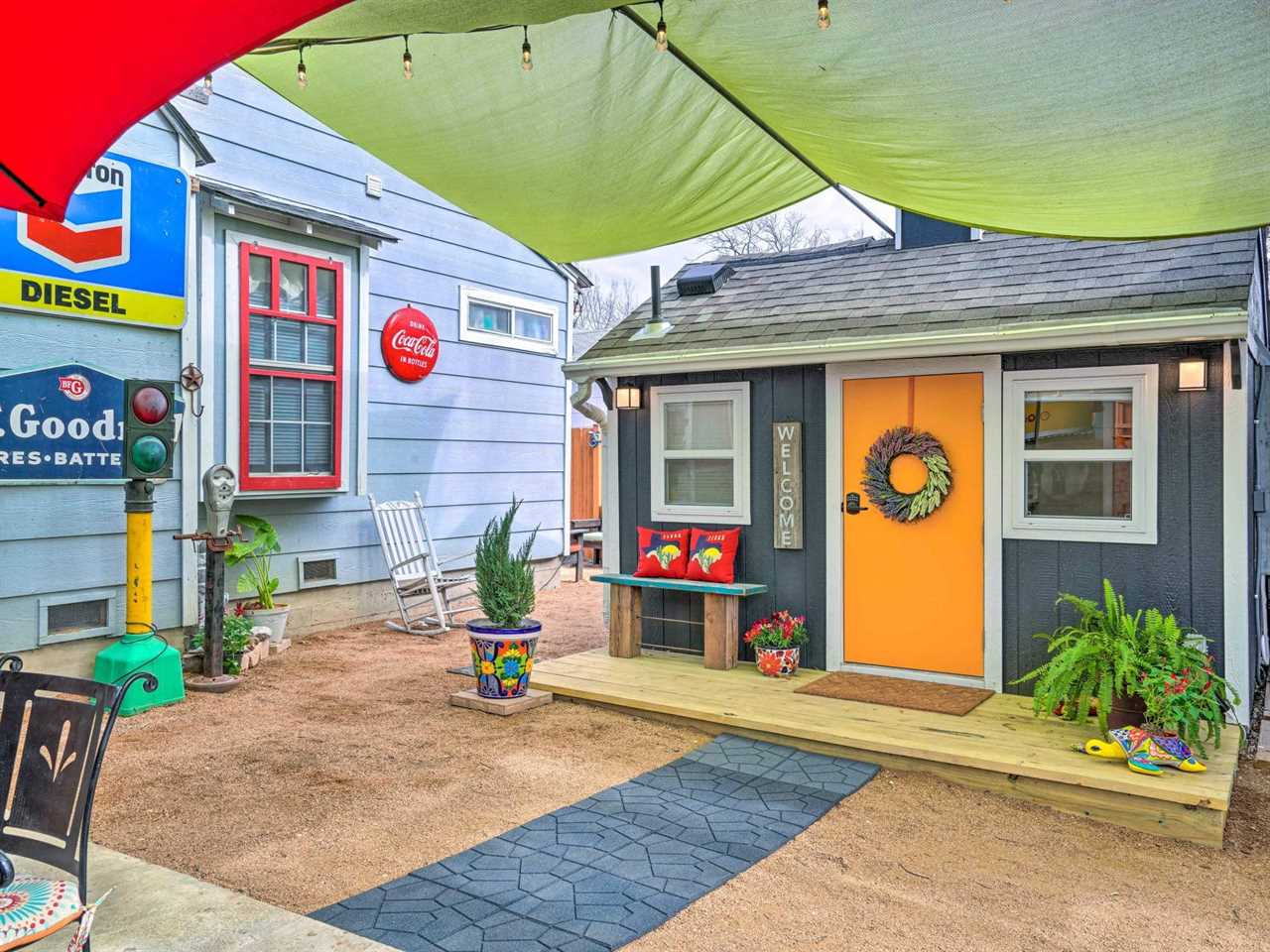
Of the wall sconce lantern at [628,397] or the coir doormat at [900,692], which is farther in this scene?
the wall sconce lantern at [628,397]

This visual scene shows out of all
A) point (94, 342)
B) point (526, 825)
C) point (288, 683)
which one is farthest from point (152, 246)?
point (526, 825)

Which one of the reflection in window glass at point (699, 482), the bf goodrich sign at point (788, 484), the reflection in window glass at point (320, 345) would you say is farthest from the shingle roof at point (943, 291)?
the reflection in window glass at point (320, 345)

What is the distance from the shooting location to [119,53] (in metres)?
1.62

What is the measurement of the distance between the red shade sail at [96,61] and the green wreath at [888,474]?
4145 millimetres

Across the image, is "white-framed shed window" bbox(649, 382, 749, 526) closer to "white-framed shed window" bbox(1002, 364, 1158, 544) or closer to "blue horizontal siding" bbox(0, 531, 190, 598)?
"white-framed shed window" bbox(1002, 364, 1158, 544)

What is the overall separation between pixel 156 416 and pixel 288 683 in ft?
5.79

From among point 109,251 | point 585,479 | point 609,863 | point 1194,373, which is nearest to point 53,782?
point 609,863

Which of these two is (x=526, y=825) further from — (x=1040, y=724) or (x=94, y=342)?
(x=94, y=342)

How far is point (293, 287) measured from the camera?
22.0 ft

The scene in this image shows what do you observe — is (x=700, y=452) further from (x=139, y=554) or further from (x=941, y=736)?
(x=139, y=554)

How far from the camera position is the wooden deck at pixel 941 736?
11.6 ft

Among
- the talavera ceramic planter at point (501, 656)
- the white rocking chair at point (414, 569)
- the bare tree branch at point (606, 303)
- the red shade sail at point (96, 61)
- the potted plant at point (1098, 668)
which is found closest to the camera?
the red shade sail at point (96, 61)

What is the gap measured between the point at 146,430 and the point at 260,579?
73.2 inches

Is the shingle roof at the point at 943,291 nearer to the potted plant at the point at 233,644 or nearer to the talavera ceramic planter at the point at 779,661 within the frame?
the talavera ceramic planter at the point at 779,661
